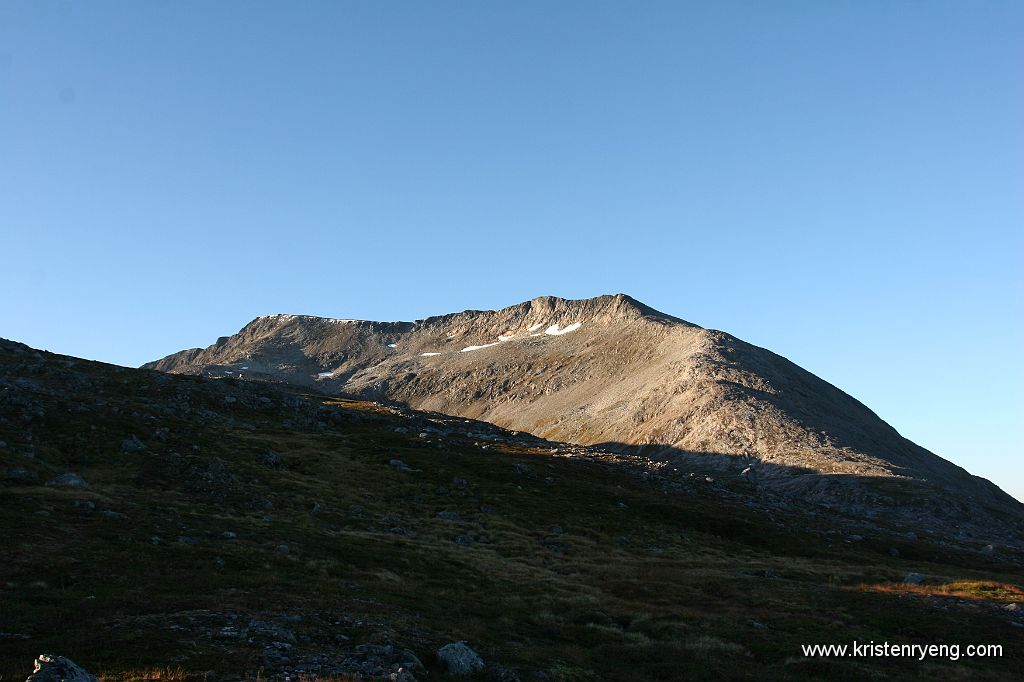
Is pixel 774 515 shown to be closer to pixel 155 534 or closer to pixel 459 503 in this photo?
pixel 459 503

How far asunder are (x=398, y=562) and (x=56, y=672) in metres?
30.2

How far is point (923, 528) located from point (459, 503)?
221 feet

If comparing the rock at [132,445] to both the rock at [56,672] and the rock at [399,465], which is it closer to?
the rock at [399,465]

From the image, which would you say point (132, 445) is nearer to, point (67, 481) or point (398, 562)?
point (67, 481)

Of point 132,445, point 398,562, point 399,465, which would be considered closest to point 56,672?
point 398,562

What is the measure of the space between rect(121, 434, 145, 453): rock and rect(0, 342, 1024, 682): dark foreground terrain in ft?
0.89

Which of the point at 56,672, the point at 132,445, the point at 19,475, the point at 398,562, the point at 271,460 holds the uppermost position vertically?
the point at 132,445

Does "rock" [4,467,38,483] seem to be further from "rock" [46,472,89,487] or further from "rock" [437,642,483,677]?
"rock" [437,642,483,677]

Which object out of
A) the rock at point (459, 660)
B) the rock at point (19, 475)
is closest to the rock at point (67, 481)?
the rock at point (19, 475)

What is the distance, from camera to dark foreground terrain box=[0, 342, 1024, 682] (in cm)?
2384

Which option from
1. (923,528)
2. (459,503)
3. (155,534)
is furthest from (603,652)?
(923,528)

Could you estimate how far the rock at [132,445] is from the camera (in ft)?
203

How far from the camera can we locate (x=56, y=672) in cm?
1532

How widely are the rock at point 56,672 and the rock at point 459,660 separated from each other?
1072 centimetres
